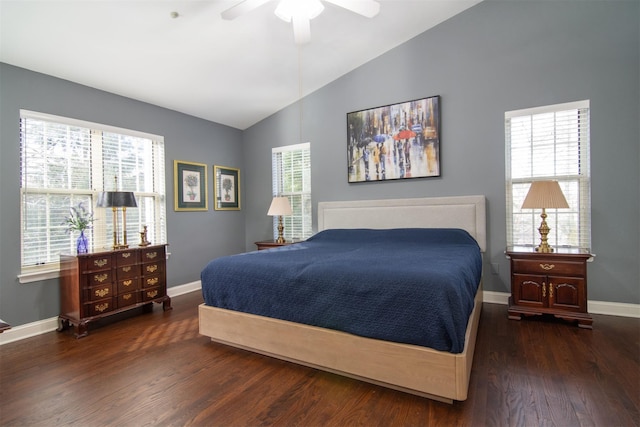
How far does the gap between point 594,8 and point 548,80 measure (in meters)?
0.71

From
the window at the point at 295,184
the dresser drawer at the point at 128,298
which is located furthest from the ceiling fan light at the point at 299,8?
the dresser drawer at the point at 128,298

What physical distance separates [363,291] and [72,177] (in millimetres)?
3164

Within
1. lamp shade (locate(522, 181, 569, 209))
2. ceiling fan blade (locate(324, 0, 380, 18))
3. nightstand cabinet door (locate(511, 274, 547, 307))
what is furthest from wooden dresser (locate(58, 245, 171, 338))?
lamp shade (locate(522, 181, 569, 209))

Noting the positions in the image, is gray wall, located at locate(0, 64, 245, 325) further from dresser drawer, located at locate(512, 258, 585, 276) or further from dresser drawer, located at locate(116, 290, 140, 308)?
dresser drawer, located at locate(512, 258, 585, 276)

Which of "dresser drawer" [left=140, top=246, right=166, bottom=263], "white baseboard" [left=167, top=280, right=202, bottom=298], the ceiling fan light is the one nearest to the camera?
the ceiling fan light

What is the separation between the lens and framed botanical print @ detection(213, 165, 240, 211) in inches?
187

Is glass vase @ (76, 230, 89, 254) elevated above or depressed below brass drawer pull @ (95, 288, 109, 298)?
above

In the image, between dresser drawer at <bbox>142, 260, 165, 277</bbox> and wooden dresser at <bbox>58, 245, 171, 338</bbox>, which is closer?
wooden dresser at <bbox>58, 245, 171, 338</bbox>

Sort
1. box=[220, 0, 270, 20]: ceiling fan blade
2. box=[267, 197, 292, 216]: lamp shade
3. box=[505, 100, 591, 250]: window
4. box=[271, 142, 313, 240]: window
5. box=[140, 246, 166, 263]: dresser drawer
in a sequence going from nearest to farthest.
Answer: box=[220, 0, 270, 20]: ceiling fan blade → box=[505, 100, 591, 250]: window → box=[140, 246, 166, 263]: dresser drawer → box=[267, 197, 292, 216]: lamp shade → box=[271, 142, 313, 240]: window

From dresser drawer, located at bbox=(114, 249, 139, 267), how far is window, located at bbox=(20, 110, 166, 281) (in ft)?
0.85

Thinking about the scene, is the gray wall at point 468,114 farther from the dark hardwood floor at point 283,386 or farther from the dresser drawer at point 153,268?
the dark hardwood floor at point 283,386

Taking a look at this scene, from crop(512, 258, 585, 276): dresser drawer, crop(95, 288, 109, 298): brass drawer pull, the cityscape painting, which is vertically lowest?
crop(95, 288, 109, 298): brass drawer pull

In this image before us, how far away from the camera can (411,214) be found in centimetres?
380

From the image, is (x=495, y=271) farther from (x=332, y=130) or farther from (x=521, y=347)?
(x=332, y=130)
